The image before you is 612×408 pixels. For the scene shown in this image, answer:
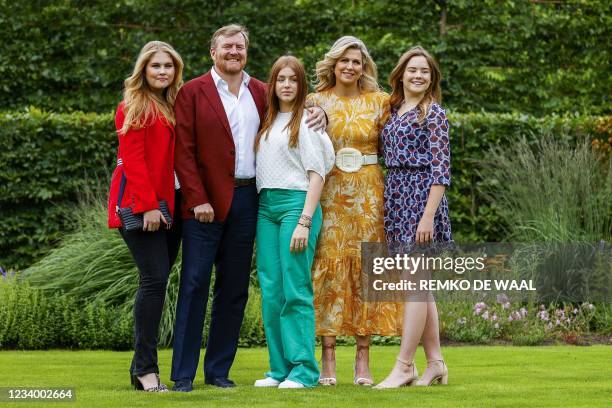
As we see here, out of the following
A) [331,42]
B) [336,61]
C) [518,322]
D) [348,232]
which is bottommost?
[518,322]

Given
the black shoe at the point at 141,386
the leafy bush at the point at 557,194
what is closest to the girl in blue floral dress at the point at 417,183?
the black shoe at the point at 141,386

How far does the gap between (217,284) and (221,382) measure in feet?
1.83

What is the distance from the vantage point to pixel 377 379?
6492 mm

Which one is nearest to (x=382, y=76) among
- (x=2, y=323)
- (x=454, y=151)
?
(x=454, y=151)

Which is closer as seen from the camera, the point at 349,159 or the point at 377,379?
the point at 349,159

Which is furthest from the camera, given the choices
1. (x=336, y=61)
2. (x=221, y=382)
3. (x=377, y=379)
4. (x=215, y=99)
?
A: (x=377, y=379)

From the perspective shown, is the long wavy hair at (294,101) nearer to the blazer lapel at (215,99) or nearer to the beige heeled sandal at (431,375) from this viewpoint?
the blazer lapel at (215,99)

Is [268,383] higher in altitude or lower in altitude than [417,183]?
lower

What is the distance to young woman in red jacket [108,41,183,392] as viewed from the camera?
5676mm

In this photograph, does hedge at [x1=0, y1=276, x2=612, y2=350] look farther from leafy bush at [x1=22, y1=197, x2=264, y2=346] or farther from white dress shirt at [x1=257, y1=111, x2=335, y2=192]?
white dress shirt at [x1=257, y1=111, x2=335, y2=192]

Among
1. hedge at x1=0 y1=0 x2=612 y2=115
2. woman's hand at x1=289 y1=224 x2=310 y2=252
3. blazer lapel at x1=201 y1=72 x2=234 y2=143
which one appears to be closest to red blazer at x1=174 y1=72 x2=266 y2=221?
blazer lapel at x1=201 y1=72 x2=234 y2=143

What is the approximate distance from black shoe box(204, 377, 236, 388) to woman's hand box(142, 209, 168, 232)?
3.23 ft

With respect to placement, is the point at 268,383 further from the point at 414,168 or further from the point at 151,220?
the point at 414,168

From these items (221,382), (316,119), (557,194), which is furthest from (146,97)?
(557,194)
